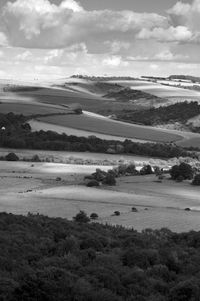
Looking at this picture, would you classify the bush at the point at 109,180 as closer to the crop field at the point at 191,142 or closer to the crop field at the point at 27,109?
the crop field at the point at 191,142

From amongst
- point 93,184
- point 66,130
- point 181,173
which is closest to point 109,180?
point 93,184

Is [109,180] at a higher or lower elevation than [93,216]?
higher

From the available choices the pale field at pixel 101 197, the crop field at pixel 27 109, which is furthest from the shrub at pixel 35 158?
the crop field at pixel 27 109

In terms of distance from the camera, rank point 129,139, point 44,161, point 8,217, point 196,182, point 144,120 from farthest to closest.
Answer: point 144,120 → point 129,139 → point 44,161 → point 196,182 → point 8,217

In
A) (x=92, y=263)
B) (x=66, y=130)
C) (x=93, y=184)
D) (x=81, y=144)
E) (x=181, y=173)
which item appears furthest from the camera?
(x=66, y=130)

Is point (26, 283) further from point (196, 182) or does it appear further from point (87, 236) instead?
point (196, 182)

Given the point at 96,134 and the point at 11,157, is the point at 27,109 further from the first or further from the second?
the point at 11,157

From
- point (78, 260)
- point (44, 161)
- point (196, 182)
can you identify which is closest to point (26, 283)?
point (78, 260)
